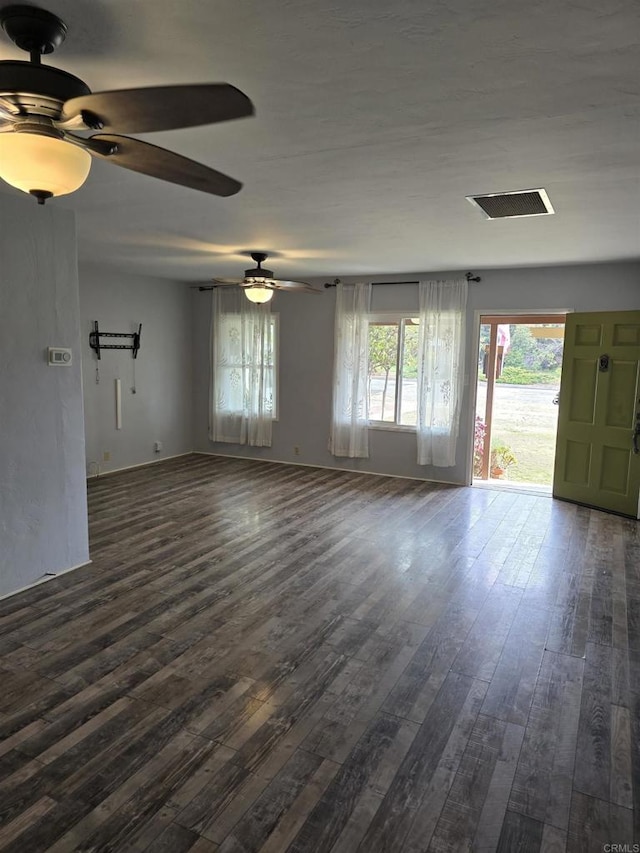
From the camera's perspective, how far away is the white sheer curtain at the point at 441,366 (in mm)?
6266

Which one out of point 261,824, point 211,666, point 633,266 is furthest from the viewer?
point 633,266

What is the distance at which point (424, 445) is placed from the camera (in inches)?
258

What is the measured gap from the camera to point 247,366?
757 cm

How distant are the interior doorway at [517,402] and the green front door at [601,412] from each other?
1.63m

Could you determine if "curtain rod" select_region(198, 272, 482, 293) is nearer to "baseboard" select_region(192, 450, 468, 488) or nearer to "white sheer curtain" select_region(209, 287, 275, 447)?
"white sheer curtain" select_region(209, 287, 275, 447)

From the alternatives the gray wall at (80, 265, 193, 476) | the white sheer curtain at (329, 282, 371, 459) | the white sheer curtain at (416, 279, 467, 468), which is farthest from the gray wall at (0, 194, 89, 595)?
the white sheer curtain at (416, 279, 467, 468)

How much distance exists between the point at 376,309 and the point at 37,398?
14.3ft

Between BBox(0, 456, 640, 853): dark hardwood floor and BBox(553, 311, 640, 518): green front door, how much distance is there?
0.91 metres

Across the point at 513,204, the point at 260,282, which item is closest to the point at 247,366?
→ the point at 260,282

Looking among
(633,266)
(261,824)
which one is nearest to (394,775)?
(261,824)

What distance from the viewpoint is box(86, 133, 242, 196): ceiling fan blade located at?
1639mm

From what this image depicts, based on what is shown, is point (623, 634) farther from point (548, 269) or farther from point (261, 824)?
point (548, 269)

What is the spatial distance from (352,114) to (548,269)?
4.37m

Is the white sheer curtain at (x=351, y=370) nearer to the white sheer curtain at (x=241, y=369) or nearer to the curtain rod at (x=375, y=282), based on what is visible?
the curtain rod at (x=375, y=282)
